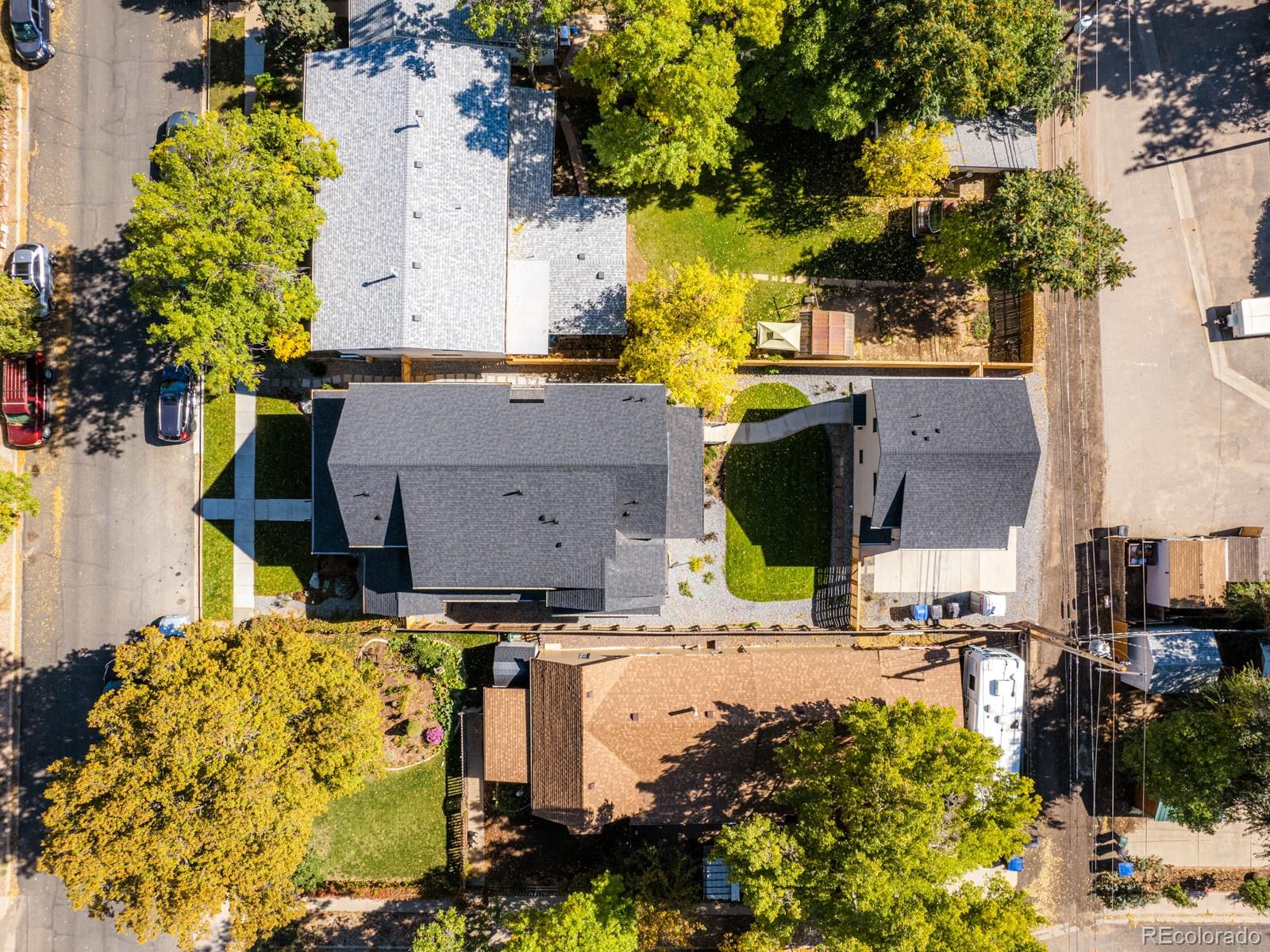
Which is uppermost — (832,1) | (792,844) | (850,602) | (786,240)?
(832,1)

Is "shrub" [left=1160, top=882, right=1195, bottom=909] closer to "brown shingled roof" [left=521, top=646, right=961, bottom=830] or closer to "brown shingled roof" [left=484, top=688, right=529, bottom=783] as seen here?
"brown shingled roof" [left=521, top=646, right=961, bottom=830]

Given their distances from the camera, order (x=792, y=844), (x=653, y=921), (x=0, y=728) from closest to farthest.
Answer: (x=792, y=844) → (x=653, y=921) → (x=0, y=728)

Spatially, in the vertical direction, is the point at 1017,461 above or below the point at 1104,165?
below

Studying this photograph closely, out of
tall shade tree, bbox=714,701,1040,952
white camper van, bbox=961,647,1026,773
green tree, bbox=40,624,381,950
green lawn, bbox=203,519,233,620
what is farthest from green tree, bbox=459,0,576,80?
white camper van, bbox=961,647,1026,773

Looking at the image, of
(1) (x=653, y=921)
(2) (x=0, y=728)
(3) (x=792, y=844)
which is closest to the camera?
(3) (x=792, y=844)

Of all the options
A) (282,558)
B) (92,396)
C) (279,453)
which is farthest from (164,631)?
(92,396)

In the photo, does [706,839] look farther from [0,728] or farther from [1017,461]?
[0,728]

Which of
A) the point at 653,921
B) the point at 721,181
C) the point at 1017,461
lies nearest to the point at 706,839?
the point at 653,921
